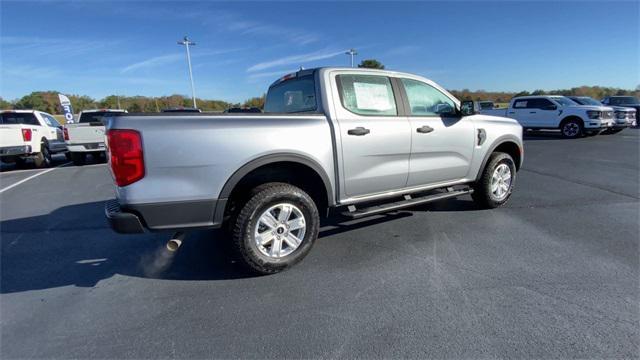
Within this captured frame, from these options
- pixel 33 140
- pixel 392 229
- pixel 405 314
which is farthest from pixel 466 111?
pixel 33 140

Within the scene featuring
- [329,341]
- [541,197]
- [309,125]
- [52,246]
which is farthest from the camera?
[541,197]

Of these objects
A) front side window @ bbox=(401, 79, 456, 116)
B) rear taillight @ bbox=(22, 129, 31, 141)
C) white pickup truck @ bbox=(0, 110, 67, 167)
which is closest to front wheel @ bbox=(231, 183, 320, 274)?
front side window @ bbox=(401, 79, 456, 116)

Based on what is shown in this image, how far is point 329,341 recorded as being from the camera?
212 cm

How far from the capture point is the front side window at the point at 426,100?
3805 millimetres

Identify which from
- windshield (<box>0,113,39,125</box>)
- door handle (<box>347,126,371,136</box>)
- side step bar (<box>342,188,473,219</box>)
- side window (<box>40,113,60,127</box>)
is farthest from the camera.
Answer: side window (<box>40,113,60,127</box>)

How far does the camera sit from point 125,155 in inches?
94.0

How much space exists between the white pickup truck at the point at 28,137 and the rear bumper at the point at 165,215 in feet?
28.9

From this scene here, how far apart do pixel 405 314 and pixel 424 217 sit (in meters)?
2.21

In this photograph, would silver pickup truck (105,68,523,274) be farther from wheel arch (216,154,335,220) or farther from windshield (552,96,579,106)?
windshield (552,96,579,106)

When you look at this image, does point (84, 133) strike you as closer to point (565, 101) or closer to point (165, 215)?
point (165, 215)

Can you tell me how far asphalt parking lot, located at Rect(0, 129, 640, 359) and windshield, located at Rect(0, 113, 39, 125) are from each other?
7.33 m

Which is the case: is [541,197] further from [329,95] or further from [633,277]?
[329,95]

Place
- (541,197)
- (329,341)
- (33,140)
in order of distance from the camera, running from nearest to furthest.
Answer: (329,341) → (541,197) → (33,140)

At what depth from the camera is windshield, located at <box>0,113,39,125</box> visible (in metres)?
9.84
